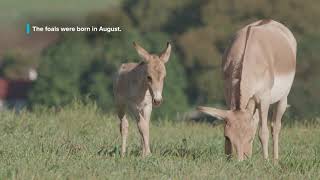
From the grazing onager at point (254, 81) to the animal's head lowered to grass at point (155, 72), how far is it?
Answer: 2.79 ft

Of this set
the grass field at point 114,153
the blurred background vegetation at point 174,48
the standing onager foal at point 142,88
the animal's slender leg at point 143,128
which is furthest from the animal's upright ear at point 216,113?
the blurred background vegetation at point 174,48

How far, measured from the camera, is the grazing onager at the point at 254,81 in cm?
1000

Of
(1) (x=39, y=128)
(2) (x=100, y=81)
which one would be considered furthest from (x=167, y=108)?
(1) (x=39, y=128)

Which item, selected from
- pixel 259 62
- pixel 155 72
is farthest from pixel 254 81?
pixel 155 72

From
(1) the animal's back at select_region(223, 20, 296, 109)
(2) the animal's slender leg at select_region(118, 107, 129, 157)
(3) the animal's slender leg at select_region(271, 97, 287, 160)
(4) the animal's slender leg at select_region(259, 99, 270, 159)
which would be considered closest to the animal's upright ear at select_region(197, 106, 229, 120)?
(1) the animal's back at select_region(223, 20, 296, 109)

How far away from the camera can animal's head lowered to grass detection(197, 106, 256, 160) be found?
9.93 m

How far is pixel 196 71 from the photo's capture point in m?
81.1

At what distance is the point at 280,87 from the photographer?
11883 millimetres

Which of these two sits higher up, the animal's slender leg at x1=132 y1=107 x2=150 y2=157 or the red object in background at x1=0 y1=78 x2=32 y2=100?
the animal's slender leg at x1=132 y1=107 x2=150 y2=157

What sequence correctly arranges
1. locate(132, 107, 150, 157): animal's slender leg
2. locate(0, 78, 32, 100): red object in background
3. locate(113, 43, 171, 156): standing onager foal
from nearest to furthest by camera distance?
locate(113, 43, 171, 156): standing onager foal
locate(132, 107, 150, 157): animal's slender leg
locate(0, 78, 32, 100): red object in background

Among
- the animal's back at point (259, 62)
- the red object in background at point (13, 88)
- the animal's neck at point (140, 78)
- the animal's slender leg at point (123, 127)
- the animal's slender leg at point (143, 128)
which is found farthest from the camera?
the red object in background at point (13, 88)

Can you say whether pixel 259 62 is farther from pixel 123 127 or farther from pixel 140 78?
pixel 123 127

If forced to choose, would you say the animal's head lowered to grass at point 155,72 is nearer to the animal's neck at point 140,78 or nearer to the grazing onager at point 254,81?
the animal's neck at point 140,78

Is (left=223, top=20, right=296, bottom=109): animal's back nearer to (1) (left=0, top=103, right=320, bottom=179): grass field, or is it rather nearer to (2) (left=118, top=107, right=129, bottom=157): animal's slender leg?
(1) (left=0, top=103, right=320, bottom=179): grass field
